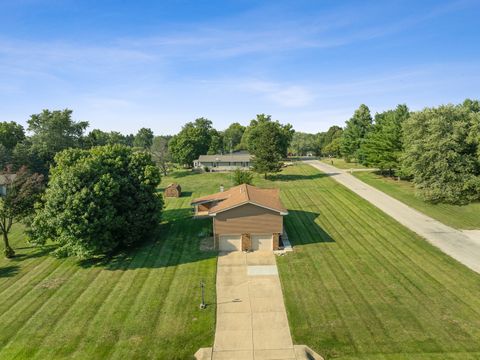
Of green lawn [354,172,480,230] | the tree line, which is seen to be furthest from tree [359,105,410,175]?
the tree line

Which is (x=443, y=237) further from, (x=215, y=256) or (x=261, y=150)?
(x=261, y=150)

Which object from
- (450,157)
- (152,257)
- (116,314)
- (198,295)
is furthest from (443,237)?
(116,314)

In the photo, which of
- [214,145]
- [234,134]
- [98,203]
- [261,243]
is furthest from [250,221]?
[234,134]

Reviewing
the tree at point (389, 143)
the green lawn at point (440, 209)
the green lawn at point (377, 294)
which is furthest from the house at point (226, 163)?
the green lawn at point (377, 294)

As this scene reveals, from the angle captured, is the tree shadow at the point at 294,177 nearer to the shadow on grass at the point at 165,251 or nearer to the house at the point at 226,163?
the house at the point at 226,163

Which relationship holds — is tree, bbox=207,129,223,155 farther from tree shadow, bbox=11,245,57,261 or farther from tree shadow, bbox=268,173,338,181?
tree shadow, bbox=11,245,57,261

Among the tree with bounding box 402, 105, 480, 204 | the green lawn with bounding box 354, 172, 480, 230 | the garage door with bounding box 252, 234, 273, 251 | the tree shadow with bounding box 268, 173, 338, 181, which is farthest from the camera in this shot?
the tree shadow with bounding box 268, 173, 338, 181
